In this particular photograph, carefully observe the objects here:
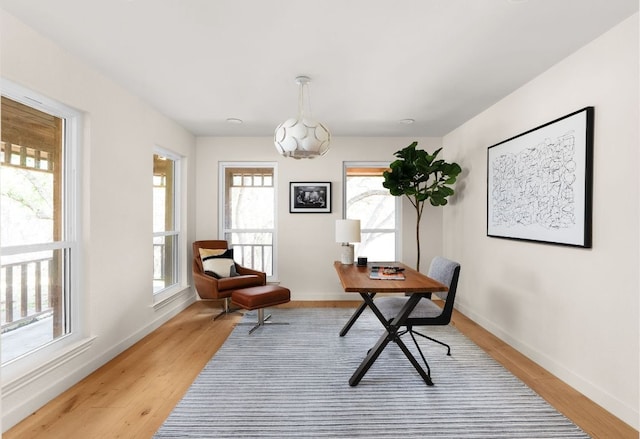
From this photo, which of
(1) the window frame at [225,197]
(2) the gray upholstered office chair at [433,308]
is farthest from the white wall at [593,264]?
(1) the window frame at [225,197]

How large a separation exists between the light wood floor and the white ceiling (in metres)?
2.40

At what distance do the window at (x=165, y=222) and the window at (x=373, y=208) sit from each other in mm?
2404

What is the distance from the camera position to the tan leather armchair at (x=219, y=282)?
4039 millimetres

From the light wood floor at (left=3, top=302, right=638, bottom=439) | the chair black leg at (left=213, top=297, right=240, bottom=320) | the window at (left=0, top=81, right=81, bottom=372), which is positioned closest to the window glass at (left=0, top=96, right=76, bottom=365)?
the window at (left=0, top=81, right=81, bottom=372)

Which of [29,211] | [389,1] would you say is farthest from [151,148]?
[389,1]

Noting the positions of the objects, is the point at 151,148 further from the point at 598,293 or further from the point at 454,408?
the point at 598,293

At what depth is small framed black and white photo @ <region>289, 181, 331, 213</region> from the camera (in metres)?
5.04

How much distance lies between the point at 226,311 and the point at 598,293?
12.1 ft

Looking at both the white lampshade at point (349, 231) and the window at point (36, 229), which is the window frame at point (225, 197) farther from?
the window at point (36, 229)

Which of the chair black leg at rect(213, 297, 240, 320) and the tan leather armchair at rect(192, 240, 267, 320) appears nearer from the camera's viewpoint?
the tan leather armchair at rect(192, 240, 267, 320)

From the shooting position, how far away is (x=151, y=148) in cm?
370

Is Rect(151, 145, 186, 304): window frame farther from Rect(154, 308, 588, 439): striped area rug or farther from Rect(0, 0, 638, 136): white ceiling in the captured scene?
Rect(154, 308, 588, 439): striped area rug

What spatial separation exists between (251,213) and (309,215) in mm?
880

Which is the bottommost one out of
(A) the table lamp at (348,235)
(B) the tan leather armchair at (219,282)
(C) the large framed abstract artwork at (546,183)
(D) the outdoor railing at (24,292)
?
(B) the tan leather armchair at (219,282)
